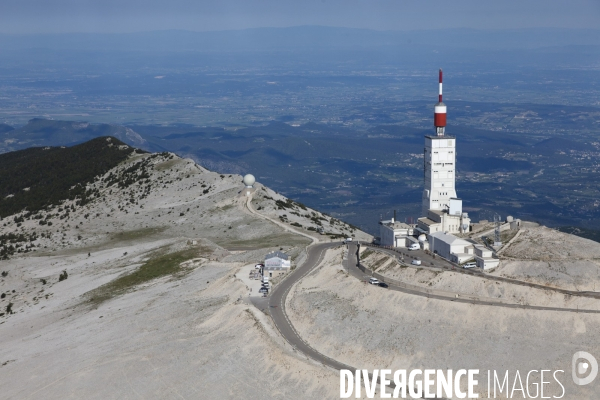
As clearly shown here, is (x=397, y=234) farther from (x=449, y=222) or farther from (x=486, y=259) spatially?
(x=486, y=259)

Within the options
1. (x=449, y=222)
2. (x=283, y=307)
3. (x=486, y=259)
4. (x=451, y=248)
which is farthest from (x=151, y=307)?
(x=449, y=222)

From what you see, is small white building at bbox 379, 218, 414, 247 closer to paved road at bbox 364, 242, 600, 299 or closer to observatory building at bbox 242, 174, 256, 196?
paved road at bbox 364, 242, 600, 299

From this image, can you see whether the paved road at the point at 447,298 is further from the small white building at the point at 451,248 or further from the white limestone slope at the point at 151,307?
the white limestone slope at the point at 151,307

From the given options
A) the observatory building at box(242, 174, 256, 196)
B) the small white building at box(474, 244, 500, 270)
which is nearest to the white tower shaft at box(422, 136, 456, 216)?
the small white building at box(474, 244, 500, 270)

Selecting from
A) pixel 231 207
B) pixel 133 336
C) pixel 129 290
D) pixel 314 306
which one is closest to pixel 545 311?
pixel 314 306

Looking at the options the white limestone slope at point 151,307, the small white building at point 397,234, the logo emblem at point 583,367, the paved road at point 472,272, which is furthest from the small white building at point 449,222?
the logo emblem at point 583,367

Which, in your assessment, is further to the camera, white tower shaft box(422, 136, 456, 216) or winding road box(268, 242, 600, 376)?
white tower shaft box(422, 136, 456, 216)

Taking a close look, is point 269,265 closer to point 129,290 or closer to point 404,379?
point 129,290

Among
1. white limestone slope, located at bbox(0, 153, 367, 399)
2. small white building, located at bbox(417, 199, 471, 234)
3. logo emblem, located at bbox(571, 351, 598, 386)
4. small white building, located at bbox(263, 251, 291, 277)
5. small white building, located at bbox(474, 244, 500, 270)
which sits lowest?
white limestone slope, located at bbox(0, 153, 367, 399)
